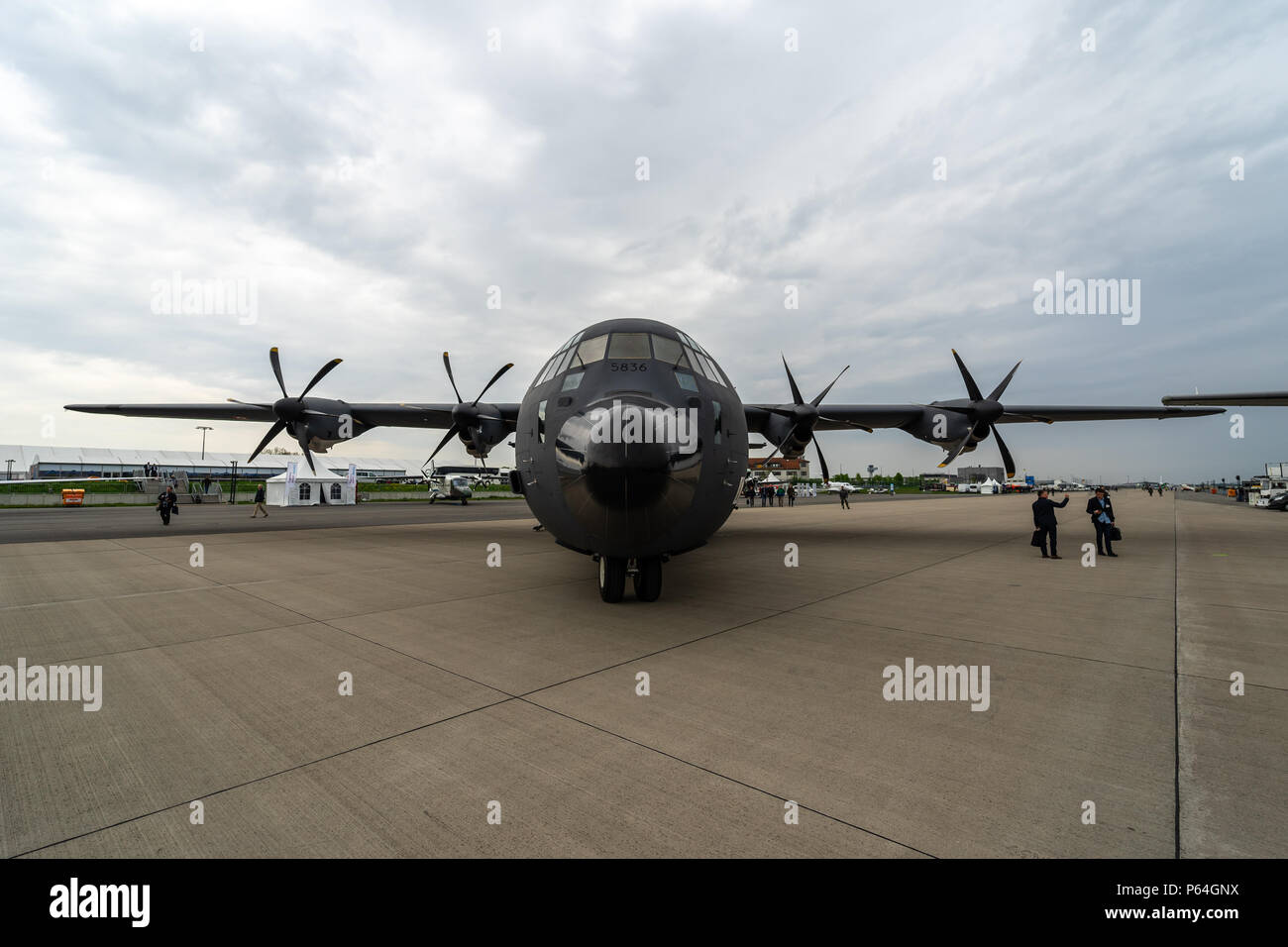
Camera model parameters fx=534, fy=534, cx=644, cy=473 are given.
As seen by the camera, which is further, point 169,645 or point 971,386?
point 971,386

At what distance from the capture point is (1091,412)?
55.8 feet

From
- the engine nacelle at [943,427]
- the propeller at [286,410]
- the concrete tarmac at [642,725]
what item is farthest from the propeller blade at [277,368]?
the engine nacelle at [943,427]

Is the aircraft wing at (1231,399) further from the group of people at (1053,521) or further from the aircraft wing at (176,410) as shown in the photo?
the aircraft wing at (176,410)

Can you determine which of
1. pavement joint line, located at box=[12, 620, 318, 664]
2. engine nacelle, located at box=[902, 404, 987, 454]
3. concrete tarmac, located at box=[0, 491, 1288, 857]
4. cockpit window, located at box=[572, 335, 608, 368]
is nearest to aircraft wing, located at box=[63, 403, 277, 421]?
concrete tarmac, located at box=[0, 491, 1288, 857]

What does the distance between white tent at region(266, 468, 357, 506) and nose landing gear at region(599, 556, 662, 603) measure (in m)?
32.8

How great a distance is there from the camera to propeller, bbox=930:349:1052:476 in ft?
50.5

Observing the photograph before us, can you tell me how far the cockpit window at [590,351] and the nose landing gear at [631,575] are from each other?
7.50ft

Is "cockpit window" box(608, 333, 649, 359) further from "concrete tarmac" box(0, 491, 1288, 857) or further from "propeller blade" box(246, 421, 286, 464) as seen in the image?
"propeller blade" box(246, 421, 286, 464)

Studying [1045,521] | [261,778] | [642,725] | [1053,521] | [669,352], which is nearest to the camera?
[261,778]

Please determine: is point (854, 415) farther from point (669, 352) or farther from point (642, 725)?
point (642, 725)

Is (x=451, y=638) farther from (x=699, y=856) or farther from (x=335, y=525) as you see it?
(x=335, y=525)

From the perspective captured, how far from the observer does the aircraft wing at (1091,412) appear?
16531mm

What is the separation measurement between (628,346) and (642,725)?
374 centimetres

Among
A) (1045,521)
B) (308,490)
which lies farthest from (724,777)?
(308,490)
